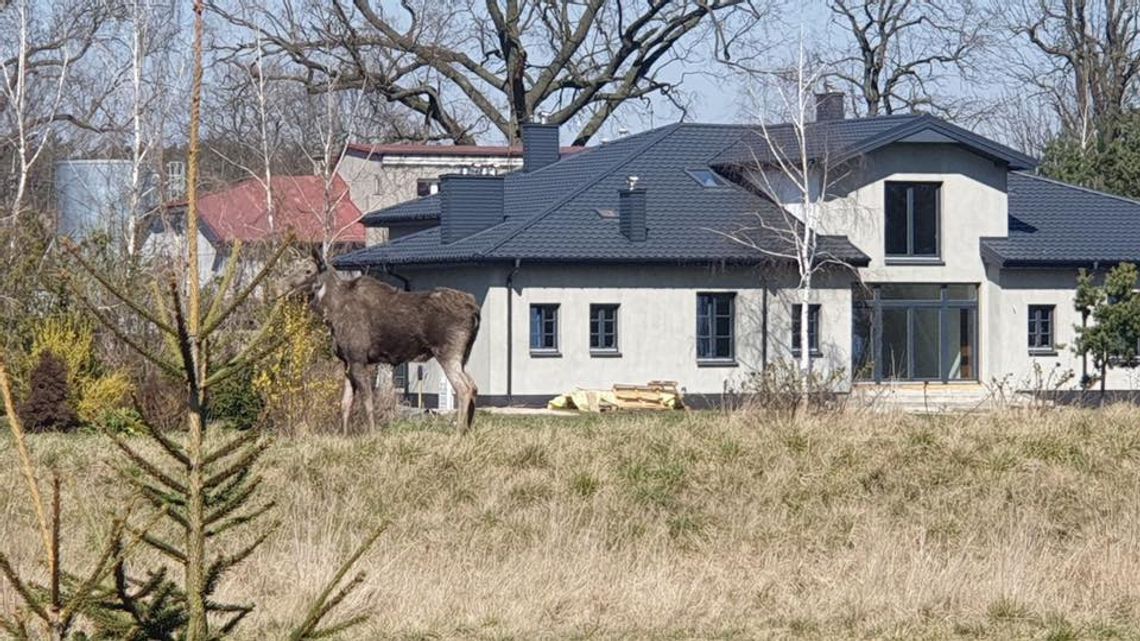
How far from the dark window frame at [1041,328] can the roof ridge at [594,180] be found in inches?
397

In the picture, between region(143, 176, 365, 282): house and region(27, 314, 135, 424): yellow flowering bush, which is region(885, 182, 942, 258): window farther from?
region(27, 314, 135, 424): yellow flowering bush

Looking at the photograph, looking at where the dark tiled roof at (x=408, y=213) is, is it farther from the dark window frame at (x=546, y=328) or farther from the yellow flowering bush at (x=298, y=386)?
the yellow flowering bush at (x=298, y=386)

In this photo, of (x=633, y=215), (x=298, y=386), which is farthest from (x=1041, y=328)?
(x=298, y=386)

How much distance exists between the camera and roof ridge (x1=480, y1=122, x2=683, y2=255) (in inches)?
1624

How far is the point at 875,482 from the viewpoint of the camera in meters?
22.0

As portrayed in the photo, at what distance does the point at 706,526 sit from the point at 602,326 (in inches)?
853

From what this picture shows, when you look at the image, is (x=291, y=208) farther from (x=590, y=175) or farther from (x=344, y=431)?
(x=344, y=431)

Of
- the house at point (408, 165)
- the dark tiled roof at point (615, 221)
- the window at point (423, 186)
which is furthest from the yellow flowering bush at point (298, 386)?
the house at point (408, 165)

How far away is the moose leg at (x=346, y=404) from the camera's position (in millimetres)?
23250

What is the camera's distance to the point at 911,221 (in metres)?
44.1

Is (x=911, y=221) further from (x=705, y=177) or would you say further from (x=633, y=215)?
(x=633, y=215)

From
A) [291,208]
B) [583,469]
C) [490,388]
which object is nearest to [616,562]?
[583,469]

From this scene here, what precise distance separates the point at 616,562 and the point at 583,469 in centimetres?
438

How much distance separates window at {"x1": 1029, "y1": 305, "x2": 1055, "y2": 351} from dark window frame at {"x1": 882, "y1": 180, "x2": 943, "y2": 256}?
8.65 feet
